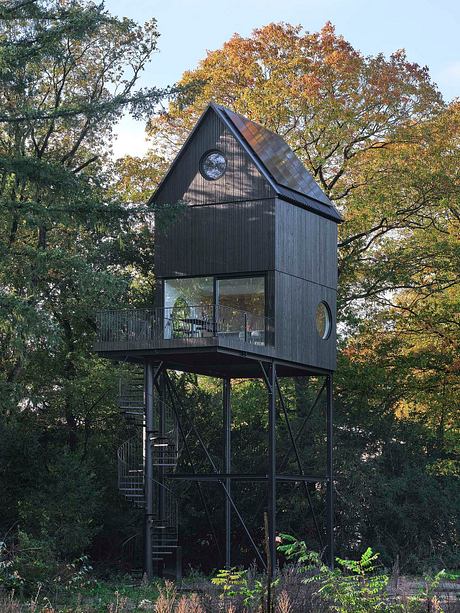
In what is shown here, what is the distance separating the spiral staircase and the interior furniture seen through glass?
2.21m

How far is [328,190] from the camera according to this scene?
33094 millimetres

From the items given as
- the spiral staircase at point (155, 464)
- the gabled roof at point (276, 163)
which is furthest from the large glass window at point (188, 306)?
the gabled roof at point (276, 163)

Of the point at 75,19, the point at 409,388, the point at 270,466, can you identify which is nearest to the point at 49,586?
the point at 270,466

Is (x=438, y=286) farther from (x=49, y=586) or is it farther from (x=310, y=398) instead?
(x=49, y=586)

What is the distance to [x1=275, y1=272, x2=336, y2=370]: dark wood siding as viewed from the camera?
80.9 feet

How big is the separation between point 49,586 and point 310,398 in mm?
14098

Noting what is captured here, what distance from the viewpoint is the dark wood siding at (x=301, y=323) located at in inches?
971

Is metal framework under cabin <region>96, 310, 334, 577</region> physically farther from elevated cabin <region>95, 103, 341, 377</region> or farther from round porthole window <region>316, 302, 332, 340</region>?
round porthole window <region>316, 302, 332, 340</region>

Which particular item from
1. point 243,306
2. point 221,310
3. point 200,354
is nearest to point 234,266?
point 243,306

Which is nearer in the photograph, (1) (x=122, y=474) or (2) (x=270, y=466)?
(2) (x=270, y=466)

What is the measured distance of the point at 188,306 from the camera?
80.4 ft

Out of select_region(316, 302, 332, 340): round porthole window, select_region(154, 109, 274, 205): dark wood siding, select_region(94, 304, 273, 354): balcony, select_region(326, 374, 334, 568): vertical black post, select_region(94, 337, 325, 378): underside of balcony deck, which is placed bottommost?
select_region(326, 374, 334, 568): vertical black post

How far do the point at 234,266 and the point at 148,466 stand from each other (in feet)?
15.5

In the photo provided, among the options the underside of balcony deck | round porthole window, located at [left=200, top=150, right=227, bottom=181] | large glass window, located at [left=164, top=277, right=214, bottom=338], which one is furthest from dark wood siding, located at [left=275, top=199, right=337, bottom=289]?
the underside of balcony deck
